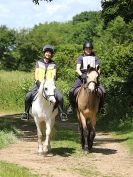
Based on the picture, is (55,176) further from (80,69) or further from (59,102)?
(80,69)

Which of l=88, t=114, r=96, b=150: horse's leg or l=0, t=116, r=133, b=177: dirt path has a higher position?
l=88, t=114, r=96, b=150: horse's leg

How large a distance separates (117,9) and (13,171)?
52.5 feet

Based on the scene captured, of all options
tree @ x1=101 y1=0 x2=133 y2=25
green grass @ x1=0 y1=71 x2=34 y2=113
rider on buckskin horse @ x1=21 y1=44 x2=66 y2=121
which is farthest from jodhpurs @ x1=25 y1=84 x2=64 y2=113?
green grass @ x1=0 y1=71 x2=34 y2=113

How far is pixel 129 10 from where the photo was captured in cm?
2280

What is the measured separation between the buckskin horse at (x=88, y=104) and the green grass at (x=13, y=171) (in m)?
3.06

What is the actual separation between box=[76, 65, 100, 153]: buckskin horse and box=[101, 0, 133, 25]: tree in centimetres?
1048

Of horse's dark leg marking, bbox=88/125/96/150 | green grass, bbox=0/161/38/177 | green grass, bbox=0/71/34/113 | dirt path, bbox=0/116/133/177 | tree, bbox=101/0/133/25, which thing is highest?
tree, bbox=101/0/133/25

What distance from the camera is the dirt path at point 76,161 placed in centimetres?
980

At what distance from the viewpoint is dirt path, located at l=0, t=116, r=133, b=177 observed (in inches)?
386

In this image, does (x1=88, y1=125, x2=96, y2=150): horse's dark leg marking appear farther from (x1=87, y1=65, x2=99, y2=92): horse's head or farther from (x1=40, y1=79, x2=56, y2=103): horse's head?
(x1=40, y1=79, x2=56, y2=103): horse's head

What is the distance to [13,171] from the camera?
9.05m

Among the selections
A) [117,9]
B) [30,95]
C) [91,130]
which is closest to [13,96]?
[117,9]

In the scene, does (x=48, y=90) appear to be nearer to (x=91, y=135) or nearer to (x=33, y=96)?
(x=33, y=96)

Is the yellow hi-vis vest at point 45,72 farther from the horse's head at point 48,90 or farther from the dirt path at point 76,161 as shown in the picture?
the dirt path at point 76,161
